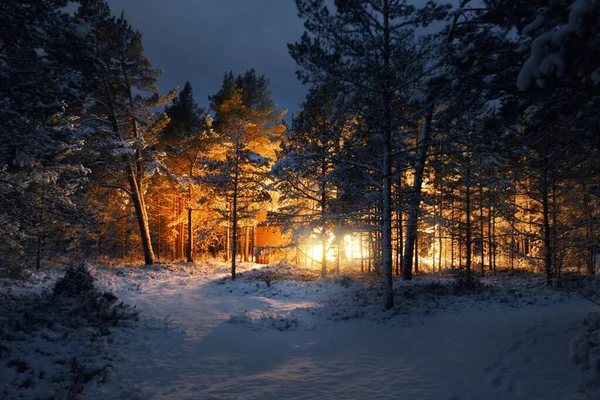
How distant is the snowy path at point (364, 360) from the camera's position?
5309 mm

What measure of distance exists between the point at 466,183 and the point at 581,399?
1354 cm

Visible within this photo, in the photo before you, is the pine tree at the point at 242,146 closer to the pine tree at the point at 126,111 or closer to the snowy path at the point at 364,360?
the pine tree at the point at 126,111

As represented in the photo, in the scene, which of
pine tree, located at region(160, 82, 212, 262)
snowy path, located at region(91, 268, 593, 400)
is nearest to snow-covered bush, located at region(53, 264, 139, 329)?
snowy path, located at region(91, 268, 593, 400)

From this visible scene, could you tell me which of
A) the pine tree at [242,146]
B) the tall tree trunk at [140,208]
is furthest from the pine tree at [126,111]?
the pine tree at [242,146]

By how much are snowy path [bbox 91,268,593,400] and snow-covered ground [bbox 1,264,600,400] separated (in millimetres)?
24

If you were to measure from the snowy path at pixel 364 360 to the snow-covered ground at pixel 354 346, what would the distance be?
24 mm

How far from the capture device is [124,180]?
75.2 ft

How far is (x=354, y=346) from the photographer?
807 cm

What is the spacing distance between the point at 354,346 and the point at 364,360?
1.00 meters

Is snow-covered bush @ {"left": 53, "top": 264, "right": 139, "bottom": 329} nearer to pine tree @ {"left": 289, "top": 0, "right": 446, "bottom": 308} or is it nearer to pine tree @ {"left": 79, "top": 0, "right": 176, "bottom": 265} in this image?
pine tree @ {"left": 289, "top": 0, "right": 446, "bottom": 308}

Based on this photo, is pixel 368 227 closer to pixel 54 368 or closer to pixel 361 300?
pixel 361 300

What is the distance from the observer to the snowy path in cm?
531

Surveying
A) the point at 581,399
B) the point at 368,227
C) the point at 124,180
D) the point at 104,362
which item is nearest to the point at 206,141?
Result: the point at 124,180

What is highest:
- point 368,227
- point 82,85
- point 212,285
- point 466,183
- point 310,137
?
point 310,137
